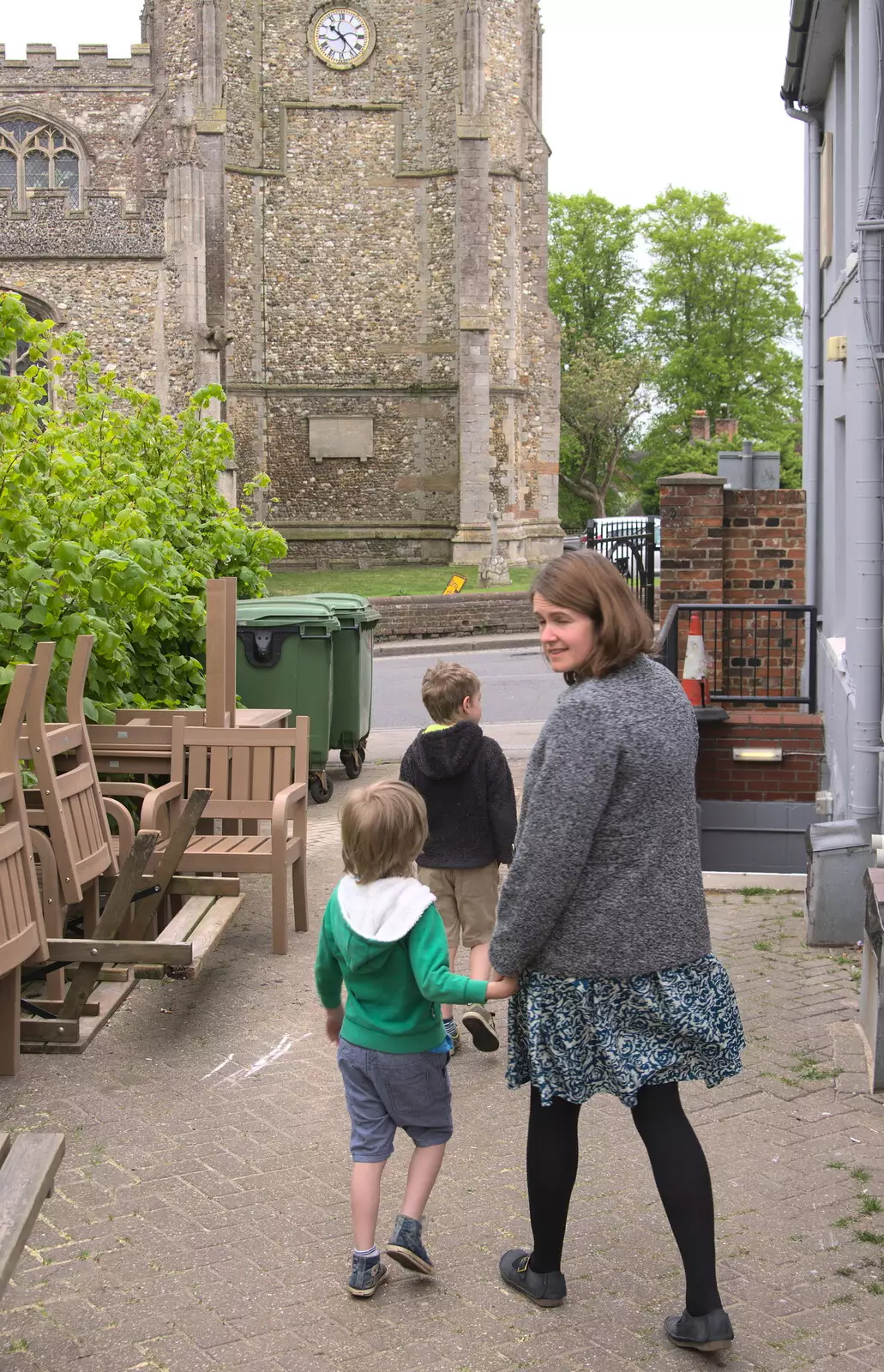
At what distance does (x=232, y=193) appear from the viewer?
3656cm

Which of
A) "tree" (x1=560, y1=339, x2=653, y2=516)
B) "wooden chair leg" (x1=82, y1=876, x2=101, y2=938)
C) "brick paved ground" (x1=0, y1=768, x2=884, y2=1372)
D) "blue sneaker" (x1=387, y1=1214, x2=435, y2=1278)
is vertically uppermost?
"tree" (x1=560, y1=339, x2=653, y2=516)

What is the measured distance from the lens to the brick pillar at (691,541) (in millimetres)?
10844

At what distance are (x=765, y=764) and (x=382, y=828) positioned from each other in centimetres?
768

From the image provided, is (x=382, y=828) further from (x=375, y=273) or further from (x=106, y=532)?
(x=375, y=273)

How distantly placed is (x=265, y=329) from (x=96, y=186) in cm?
613

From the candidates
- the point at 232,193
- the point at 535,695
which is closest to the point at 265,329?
the point at 232,193

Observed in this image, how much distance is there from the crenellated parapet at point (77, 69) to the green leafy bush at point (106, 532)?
31298mm

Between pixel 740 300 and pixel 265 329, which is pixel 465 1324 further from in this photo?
pixel 740 300

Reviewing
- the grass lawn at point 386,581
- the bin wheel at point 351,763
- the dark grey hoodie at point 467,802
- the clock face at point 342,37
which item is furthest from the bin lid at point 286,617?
the clock face at point 342,37

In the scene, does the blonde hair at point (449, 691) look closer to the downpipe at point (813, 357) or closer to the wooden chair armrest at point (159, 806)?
the wooden chair armrest at point (159, 806)

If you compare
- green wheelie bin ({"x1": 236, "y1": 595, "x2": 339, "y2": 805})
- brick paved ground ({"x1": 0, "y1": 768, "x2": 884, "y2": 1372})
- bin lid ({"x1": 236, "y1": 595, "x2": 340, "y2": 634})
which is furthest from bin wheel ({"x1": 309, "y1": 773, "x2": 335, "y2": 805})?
brick paved ground ({"x1": 0, "y1": 768, "x2": 884, "y2": 1372})

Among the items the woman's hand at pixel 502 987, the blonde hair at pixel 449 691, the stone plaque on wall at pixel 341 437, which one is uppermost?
the stone plaque on wall at pixel 341 437

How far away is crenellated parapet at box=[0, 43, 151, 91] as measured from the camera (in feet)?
126

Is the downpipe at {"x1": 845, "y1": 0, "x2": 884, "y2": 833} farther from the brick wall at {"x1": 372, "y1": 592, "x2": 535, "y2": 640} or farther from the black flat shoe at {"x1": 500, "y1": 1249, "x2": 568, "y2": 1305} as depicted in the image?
the brick wall at {"x1": 372, "y1": 592, "x2": 535, "y2": 640}
